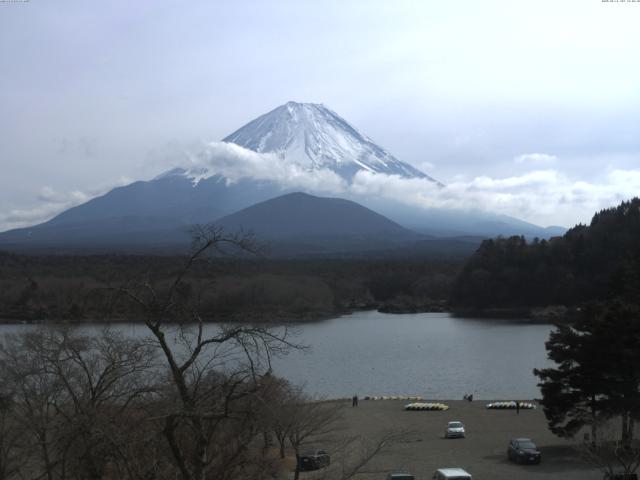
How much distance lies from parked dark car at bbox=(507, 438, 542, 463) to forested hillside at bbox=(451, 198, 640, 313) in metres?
40.8

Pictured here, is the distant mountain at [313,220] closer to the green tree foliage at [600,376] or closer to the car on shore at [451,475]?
the green tree foliage at [600,376]

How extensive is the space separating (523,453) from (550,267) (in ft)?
147

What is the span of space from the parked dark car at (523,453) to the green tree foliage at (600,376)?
67 centimetres

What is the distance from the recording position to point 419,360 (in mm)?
30078

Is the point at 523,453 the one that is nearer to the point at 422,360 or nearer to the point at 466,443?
the point at 466,443

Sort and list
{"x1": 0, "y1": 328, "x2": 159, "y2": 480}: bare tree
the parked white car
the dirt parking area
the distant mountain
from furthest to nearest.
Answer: the distant mountain, the parked white car, the dirt parking area, {"x1": 0, "y1": 328, "x2": 159, "y2": 480}: bare tree

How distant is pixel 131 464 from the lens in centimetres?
445

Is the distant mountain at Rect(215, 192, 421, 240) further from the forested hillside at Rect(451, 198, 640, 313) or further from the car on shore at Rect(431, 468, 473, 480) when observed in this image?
the car on shore at Rect(431, 468, 473, 480)

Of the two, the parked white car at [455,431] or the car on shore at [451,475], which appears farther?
the parked white car at [455,431]

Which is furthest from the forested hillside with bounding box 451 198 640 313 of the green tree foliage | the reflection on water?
the green tree foliage

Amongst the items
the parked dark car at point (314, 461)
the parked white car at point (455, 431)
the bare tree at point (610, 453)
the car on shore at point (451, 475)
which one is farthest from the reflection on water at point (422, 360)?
the car on shore at point (451, 475)

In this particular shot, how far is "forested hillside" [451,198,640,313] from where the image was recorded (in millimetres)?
52625

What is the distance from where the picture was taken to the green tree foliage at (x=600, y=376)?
1220 cm

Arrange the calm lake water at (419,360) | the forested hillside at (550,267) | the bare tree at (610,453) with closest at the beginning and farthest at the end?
the bare tree at (610,453)
the calm lake water at (419,360)
the forested hillside at (550,267)
